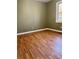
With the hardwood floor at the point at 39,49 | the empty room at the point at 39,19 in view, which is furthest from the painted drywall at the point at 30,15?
the hardwood floor at the point at 39,49

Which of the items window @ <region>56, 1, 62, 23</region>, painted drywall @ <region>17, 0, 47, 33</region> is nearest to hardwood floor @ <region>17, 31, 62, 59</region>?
painted drywall @ <region>17, 0, 47, 33</region>

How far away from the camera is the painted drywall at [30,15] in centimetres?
519

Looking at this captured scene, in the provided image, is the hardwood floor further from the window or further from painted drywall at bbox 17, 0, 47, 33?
the window

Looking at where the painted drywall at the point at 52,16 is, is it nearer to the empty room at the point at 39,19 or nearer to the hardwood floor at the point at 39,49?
the empty room at the point at 39,19

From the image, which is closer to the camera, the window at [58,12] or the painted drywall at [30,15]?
the painted drywall at [30,15]

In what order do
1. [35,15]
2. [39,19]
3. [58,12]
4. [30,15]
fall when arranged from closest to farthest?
[30,15] < [58,12] < [35,15] < [39,19]

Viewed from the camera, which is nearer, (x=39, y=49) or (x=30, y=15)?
(x=39, y=49)

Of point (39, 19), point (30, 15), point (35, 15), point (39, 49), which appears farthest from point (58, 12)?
point (39, 49)

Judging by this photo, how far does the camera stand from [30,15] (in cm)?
582

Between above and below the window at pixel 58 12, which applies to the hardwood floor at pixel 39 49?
below

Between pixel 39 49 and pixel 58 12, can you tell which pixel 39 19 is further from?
pixel 39 49
